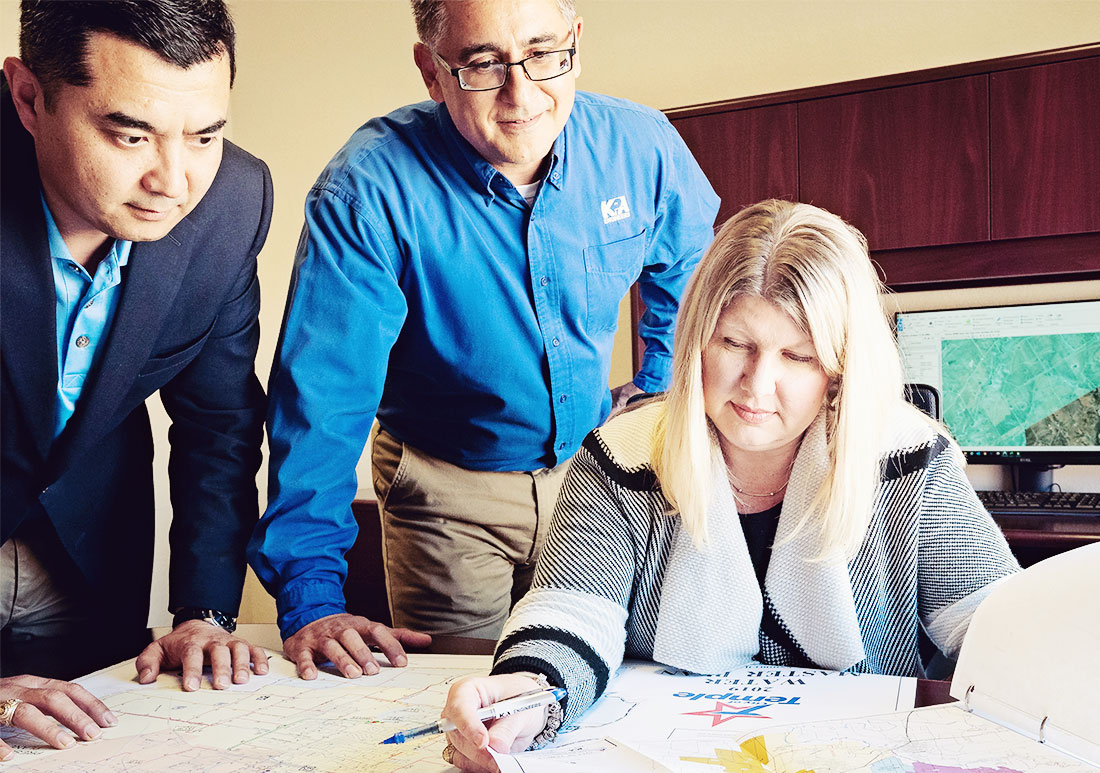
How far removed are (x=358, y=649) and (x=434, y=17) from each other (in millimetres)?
919

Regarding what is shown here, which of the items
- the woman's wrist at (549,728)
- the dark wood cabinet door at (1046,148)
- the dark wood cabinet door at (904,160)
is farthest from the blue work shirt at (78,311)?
the dark wood cabinet door at (1046,148)

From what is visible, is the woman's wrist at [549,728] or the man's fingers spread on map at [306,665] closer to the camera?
the woman's wrist at [549,728]

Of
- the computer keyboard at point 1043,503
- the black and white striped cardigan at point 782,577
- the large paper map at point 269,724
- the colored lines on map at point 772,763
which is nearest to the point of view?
the colored lines on map at point 772,763

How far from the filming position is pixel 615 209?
5.75 feet

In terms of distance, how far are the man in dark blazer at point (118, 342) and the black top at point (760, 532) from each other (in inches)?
25.8

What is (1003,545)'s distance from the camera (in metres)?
1.20

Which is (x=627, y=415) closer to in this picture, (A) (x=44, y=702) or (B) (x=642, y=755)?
(B) (x=642, y=755)

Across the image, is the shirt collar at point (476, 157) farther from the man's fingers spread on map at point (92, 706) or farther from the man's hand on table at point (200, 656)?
the man's fingers spread on map at point (92, 706)

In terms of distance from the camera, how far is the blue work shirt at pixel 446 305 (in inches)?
57.4

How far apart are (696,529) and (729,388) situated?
0.18m

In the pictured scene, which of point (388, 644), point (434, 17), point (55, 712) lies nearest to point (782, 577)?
point (388, 644)

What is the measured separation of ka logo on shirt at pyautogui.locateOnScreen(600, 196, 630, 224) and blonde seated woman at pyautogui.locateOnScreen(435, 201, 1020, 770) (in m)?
0.48

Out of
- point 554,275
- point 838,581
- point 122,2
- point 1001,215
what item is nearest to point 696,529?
point 838,581

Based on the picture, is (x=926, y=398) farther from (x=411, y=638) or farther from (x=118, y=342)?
(x=118, y=342)
